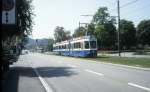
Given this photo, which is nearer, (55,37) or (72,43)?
(72,43)

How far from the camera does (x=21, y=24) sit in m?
31.3

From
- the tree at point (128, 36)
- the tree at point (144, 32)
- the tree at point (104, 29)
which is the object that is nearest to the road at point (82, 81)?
the tree at point (104, 29)

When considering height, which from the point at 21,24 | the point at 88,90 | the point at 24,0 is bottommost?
the point at 88,90

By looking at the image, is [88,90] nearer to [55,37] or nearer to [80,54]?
[80,54]

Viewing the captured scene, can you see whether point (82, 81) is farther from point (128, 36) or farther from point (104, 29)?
point (128, 36)

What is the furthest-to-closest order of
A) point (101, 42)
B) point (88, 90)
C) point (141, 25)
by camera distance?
point (141, 25) < point (101, 42) < point (88, 90)

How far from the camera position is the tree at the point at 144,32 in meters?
111

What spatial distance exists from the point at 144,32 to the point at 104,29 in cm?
1562

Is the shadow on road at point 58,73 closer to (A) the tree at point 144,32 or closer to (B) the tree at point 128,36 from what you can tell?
(A) the tree at point 144,32

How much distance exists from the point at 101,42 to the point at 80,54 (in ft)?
171

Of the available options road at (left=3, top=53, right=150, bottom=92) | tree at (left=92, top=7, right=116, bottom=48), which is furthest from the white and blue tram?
tree at (left=92, top=7, right=116, bottom=48)

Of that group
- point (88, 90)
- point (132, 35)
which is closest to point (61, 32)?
point (132, 35)

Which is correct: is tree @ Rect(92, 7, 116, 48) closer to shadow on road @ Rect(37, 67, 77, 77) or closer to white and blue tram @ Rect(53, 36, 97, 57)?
white and blue tram @ Rect(53, 36, 97, 57)

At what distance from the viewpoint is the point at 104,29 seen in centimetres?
10512
